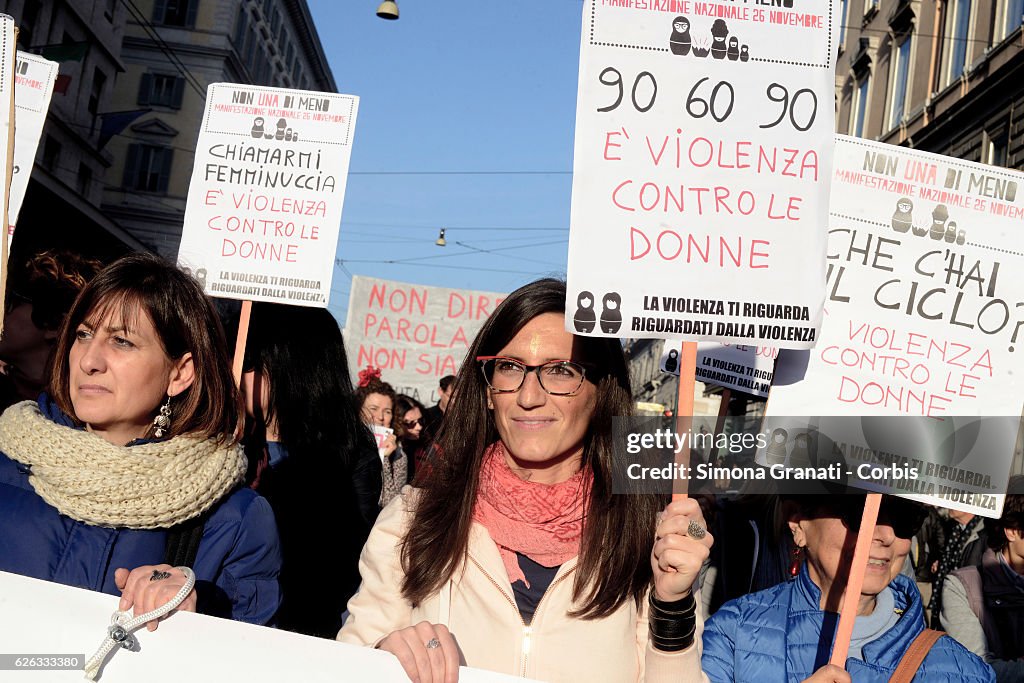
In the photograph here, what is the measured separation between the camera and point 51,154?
29.1 metres

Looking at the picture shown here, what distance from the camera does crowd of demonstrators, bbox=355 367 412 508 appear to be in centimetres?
714

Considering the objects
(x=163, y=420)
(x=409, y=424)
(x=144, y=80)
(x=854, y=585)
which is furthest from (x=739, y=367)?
(x=144, y=80)

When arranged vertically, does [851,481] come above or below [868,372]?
below

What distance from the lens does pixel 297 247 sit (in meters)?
4.61

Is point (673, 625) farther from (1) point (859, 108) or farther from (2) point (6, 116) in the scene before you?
(1) point (859, 108)

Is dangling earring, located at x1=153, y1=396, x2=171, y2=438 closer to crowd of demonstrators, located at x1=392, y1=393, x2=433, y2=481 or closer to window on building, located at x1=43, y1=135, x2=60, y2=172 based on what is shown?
crowd of demonstrators, located at x1=392, y1=393, x2=433, y2=481

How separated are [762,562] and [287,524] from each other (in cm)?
207

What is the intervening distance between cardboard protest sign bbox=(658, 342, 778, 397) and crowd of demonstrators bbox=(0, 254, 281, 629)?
413cm

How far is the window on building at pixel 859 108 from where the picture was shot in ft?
101

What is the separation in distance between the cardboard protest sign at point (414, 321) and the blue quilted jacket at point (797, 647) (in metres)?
6.14

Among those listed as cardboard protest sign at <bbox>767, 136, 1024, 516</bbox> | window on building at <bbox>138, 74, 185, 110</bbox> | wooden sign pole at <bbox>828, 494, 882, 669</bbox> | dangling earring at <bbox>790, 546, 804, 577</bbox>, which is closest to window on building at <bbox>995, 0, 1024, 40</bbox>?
cardboard protest sign at <bbox>767, 136, 1024, 516</bbox>

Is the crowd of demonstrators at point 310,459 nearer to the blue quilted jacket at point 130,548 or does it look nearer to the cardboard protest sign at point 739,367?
the blue quilted jacket at point 130,548

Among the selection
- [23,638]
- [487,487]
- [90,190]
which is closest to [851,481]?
[487,487]

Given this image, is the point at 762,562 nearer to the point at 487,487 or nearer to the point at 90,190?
the point at 487,487
